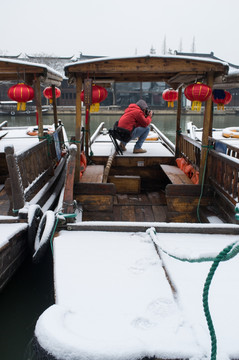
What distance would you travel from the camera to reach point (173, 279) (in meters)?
2.74

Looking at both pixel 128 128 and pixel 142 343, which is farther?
pixel 128 128

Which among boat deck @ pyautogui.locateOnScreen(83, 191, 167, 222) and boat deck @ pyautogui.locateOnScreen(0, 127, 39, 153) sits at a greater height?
boat deck @ pyautogui.locateOnScreen(0, 127, 39, 153)

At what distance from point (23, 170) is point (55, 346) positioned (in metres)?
2.97

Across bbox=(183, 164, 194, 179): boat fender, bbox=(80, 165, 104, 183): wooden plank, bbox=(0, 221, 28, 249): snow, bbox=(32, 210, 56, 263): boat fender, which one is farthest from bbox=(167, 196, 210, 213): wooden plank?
bbox=(0, 221, 28, 249): snow

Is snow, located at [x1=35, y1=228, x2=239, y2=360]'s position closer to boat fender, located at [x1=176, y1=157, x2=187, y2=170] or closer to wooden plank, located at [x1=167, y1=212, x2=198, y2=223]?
wooden plank, located at [x1=167, y1=212, x2=198, y2=223]

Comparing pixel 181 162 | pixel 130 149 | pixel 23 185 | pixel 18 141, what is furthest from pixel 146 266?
pixel 18 141

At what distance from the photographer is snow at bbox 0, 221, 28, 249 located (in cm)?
341

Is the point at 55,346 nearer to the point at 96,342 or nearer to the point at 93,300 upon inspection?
the point at 96,342

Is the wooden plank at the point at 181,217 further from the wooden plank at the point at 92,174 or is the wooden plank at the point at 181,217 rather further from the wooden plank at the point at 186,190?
the wooden plank at the point at 92,174

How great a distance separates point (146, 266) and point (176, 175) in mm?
3703

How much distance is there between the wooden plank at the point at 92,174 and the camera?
228 inches

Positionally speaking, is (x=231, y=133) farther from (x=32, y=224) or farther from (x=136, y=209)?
(x=32, y=224)

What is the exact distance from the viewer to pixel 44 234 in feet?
11.6

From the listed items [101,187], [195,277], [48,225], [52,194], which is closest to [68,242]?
[48,225]
